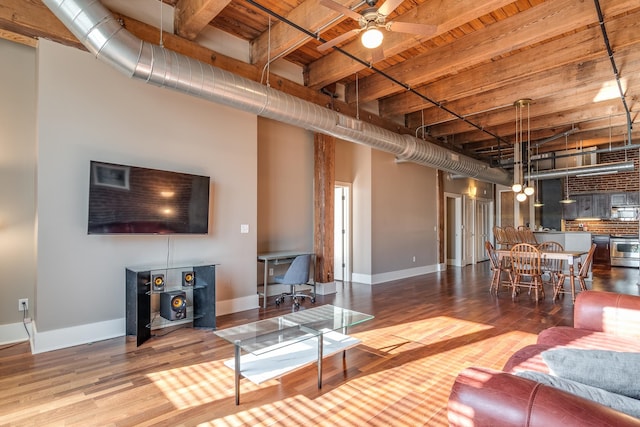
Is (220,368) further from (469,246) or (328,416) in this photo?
(469,246)

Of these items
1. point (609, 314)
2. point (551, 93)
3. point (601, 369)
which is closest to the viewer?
point (601, 369)

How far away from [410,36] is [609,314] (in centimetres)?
325

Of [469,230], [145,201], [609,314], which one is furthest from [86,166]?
[469,230]

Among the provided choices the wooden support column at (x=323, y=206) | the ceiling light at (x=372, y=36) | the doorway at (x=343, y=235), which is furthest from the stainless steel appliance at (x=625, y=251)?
the ceiling light at (x=372, y=36)

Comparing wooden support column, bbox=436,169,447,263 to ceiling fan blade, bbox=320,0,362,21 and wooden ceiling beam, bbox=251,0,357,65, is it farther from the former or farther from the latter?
ceiling fan blade, bbox=320,0,362,21

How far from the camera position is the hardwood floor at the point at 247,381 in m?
2.22

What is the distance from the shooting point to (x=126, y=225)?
3564 mm

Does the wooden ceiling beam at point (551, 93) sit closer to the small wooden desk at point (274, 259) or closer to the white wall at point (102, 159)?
the small wooden desk at point (274, 259)

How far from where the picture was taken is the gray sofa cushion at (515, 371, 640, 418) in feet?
3.34

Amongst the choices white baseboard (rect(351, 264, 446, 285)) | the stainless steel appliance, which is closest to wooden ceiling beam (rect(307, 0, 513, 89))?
white baseboard (rect(351, 264, 446, 285))

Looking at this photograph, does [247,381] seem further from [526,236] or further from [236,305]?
[526,236]

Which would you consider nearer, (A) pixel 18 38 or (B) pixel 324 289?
(A) pixel 18 38

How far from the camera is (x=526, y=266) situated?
19.6 feet

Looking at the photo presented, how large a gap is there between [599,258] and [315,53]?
33.2 ft
